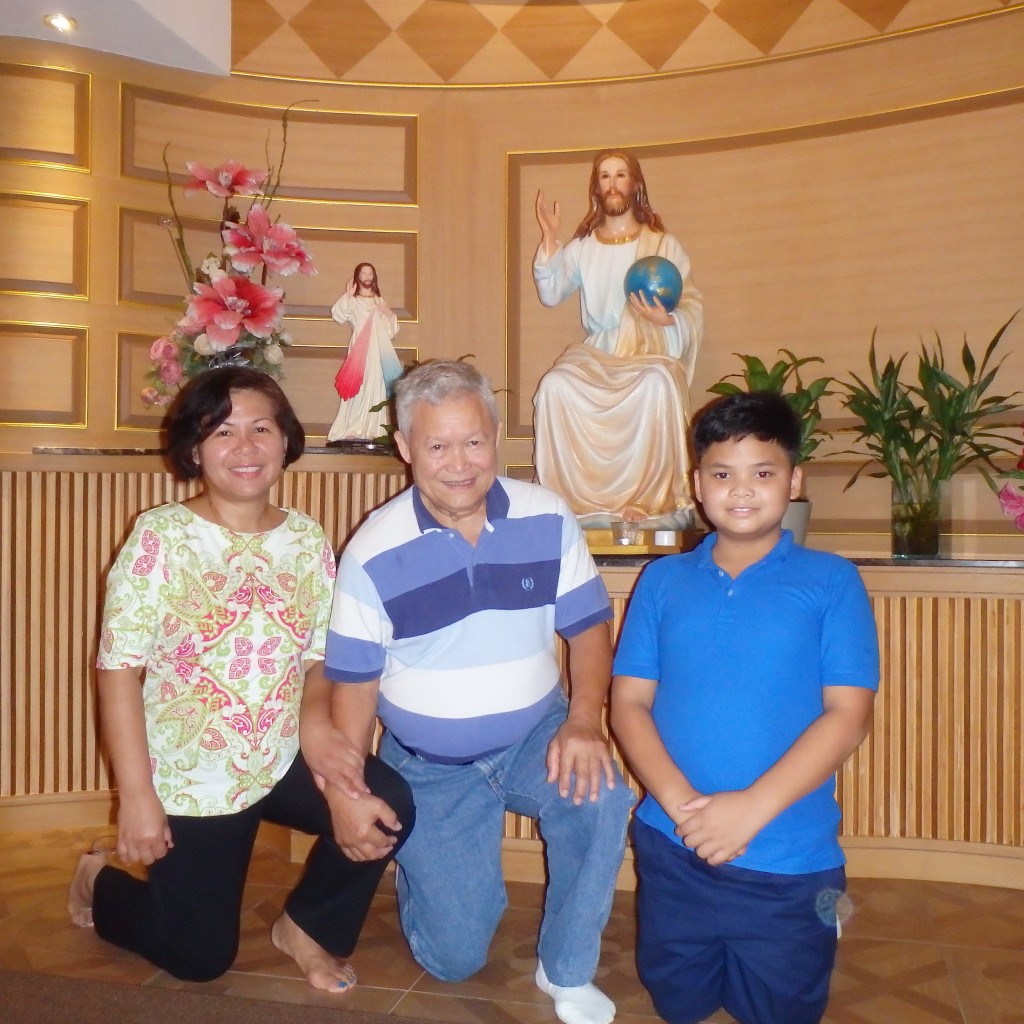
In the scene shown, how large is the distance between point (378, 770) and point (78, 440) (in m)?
2.35

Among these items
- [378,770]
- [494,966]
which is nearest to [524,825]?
[494,966]

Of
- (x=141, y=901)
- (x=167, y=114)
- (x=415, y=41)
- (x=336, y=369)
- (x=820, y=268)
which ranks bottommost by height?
(x=141, y=901)

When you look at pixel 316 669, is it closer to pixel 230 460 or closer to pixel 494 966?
pixel 230 460

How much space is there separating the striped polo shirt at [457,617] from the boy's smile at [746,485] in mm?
339

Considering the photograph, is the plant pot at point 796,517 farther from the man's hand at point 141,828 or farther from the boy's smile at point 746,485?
the man's hand at point 141,828

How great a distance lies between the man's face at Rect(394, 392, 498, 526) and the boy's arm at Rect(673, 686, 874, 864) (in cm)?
65

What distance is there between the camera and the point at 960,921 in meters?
2.12

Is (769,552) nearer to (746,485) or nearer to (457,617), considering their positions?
(746,485)

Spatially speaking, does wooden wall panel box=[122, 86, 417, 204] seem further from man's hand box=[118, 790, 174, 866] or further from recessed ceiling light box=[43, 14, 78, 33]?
man's hand box=[118, 790, 174, 866]

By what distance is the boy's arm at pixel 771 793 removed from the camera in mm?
1493

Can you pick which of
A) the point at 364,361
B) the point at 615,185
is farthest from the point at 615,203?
the point at 364,361

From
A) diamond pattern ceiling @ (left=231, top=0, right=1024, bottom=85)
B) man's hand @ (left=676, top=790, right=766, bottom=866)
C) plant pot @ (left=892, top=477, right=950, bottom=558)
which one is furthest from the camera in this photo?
diamond pattern ceiling @ (left=231, top=0, right=1024, bottom=85)

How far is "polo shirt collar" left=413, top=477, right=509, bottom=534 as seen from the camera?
5.88ft

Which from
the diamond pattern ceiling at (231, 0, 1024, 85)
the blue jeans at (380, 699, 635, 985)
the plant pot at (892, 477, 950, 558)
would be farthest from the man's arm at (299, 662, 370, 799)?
the diamond pattern ceiling at (231, 0, 1024, 85)
